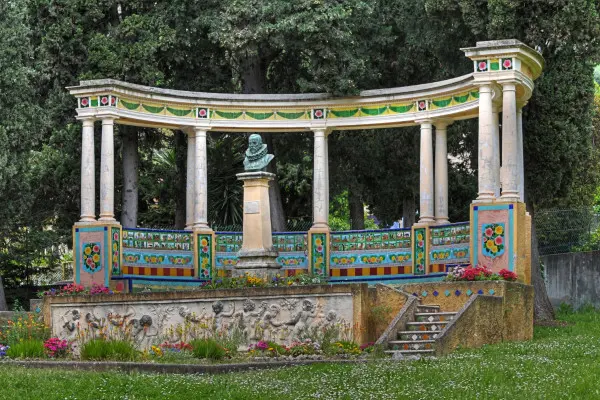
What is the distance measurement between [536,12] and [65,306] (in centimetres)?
1317

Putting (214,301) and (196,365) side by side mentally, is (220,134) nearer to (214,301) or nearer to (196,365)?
(214,301)

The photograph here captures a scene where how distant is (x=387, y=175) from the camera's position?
3869 cm

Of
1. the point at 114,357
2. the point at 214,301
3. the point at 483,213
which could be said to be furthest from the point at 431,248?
the point at 114,357

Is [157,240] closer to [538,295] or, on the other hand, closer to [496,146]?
[496,146]

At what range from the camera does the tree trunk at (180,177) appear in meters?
37.5

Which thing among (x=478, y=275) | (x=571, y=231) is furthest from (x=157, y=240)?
(x=571, y=231)

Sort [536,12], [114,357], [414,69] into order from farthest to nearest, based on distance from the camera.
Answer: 1. [414,69]
2. [536,12]
3. [114,357]

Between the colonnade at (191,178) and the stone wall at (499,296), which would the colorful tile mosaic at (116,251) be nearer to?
the colonnade at (191,178)

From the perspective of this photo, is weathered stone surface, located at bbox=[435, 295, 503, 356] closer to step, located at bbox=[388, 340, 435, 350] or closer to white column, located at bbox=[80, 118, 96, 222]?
step, located at bbox=[388, 340, 435, 350]

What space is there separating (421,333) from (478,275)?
3185 millimetres

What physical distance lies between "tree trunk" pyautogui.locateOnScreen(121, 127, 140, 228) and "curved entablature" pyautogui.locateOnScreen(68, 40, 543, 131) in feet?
7.25

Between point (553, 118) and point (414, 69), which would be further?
point (414, 69)

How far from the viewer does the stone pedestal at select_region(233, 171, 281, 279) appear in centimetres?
2855

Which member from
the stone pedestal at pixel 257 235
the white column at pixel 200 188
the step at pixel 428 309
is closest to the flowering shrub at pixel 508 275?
the step at pixel 428 309
